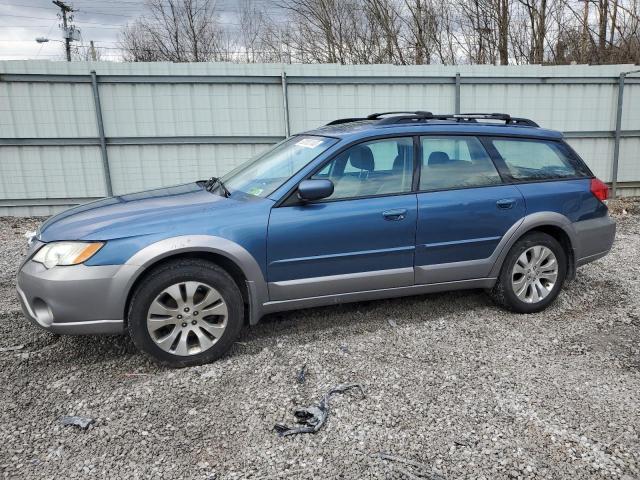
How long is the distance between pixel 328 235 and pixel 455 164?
1279mm

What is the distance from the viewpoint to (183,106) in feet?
28.6

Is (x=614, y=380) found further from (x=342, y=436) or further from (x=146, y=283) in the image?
(x=146, y=283)

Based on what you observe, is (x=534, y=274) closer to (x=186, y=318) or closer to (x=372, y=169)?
(x=372, y=169)

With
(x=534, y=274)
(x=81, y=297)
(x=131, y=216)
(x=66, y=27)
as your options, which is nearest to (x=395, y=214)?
(x=534, y=274)

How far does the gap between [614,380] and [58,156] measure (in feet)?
28.0

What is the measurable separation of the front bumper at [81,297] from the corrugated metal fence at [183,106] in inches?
234

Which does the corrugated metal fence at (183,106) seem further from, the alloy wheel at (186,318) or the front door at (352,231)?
the alloy wheel at (186,318)

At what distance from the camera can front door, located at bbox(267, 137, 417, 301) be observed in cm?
354

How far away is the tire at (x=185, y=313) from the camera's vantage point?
10.7ft

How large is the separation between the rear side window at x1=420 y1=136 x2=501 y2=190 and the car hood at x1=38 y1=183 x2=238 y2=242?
1.51 m

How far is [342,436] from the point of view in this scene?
2.71m

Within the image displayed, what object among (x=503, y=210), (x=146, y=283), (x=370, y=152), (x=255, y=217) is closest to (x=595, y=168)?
(x=503, y=210)

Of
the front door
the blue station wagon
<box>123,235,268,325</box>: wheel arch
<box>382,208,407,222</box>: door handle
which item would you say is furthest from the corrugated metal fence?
<box>123,235,268,325</box>: wheel arch

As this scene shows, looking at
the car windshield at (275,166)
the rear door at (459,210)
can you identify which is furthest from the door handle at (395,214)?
the car windshield at (275,166)
